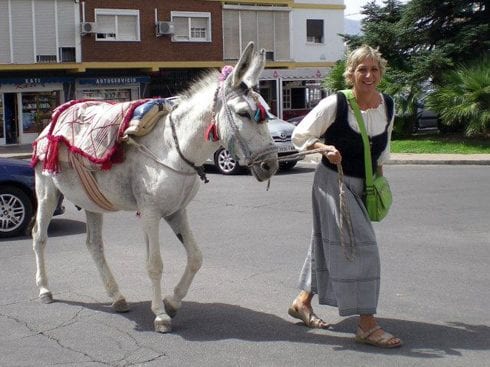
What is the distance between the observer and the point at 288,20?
4453 centimetres

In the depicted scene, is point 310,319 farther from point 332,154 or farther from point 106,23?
A: point 106,23

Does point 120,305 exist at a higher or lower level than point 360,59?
lower

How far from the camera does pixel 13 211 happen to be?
35.8 ft

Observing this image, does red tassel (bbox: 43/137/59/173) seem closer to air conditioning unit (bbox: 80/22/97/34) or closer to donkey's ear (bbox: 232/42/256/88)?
donkey's ear (bbox: 232/42/256/88)

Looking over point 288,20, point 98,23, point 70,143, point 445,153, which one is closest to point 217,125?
point 70,143

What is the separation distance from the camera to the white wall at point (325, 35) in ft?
148

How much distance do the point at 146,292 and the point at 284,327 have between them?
1791mm

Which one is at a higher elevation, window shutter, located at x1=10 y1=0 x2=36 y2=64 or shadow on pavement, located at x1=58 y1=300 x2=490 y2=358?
window shutter, located at x1=10 y1=0 x2=36 y2=64

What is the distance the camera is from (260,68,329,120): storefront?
4162 cm

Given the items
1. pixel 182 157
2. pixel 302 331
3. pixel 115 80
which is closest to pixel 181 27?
pixel 115 80

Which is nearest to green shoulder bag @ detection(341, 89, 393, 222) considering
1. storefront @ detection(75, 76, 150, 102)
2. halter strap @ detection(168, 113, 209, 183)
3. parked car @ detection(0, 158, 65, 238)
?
halter strap @ detection(168, 113, 209, 183)

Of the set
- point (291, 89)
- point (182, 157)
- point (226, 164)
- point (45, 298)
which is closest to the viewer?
point (182, 157)

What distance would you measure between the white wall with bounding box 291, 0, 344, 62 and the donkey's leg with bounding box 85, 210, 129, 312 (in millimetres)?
38612

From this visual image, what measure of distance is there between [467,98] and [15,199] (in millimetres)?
16934
